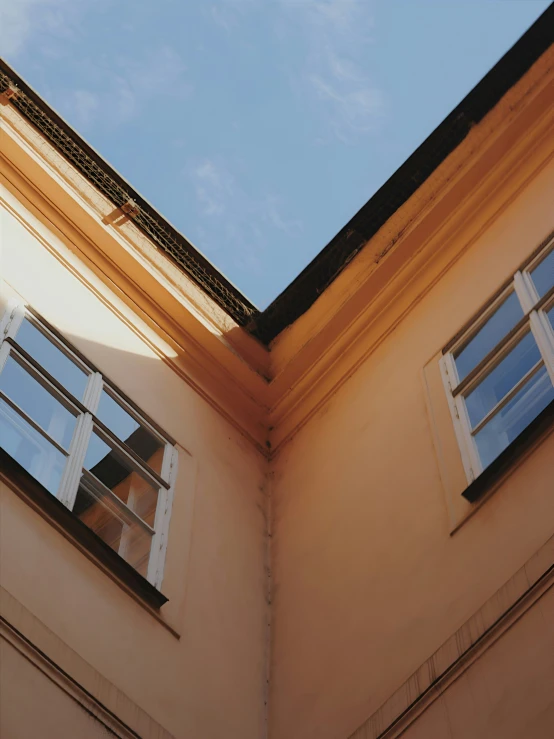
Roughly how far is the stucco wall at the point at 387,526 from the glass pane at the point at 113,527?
917mm

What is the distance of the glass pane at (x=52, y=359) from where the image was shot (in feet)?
19.9

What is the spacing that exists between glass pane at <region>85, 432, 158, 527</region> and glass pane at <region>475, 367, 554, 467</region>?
6.19 feet

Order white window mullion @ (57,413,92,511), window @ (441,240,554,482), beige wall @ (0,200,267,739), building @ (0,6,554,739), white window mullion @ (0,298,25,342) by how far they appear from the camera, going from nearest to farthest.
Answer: building @ (0,6,554,739)
beige wall @ (0,200,267,739)
white window mullion @ (57,413,92,511)
window @ (441,240,554,482)
white window mullion @ (0,298,25,342)

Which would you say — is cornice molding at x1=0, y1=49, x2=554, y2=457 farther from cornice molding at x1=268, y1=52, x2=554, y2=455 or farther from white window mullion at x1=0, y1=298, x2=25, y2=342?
white window mullion at x1=0, y1=298, x2=25, y2=342

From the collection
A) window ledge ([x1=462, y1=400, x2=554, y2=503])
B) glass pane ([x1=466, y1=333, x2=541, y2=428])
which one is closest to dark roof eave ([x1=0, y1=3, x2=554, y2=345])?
glass pane ([x1=466, y1=333, x2=541, y2=428])

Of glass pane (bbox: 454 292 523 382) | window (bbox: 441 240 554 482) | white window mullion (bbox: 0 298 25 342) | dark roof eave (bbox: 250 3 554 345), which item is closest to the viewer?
window (bbox: 441 240 554 482)

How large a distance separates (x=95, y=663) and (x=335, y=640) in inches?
51.8

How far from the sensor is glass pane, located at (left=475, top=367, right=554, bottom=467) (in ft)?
17.6

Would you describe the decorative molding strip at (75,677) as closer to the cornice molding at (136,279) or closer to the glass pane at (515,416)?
the glass pane at (515,416)

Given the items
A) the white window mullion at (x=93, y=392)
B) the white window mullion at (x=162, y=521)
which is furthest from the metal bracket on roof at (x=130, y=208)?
the white window mullion at (x=162, y=521)

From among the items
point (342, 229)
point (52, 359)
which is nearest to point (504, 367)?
point (342, 229)

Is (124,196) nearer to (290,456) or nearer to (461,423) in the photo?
(290,456)

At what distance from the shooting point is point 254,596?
611 centimetres

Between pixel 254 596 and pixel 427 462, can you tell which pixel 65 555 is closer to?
pixel 254 596
